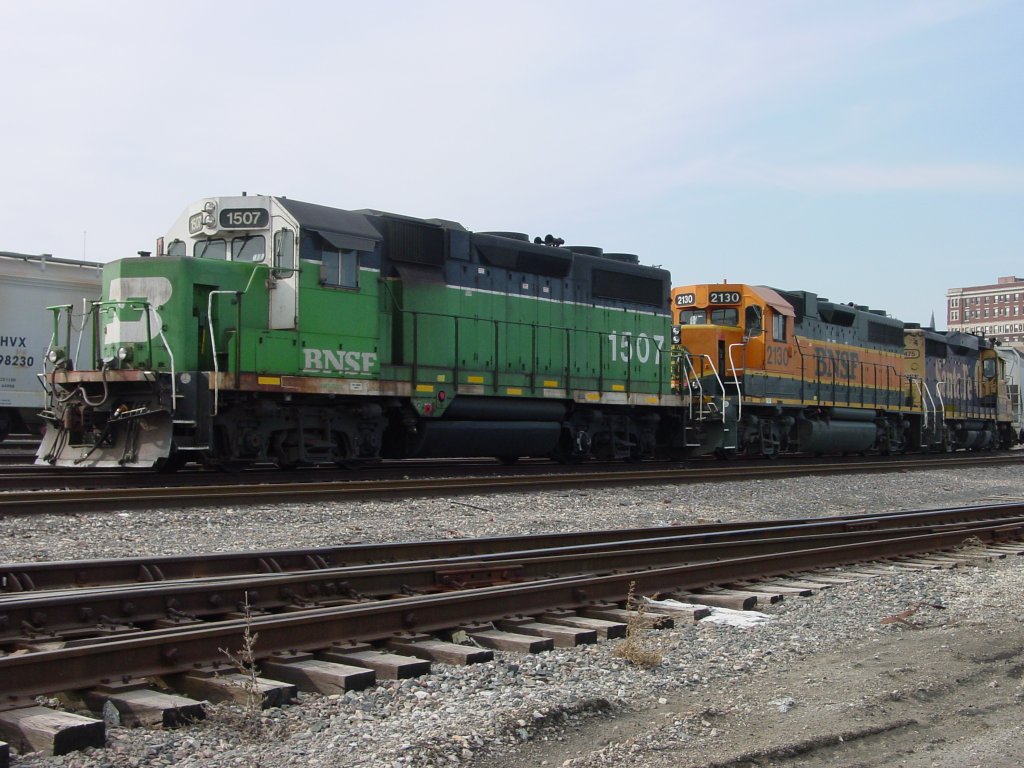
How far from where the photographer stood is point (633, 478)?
14.1 m

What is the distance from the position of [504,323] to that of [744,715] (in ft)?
38.9

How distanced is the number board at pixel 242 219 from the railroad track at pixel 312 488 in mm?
3118

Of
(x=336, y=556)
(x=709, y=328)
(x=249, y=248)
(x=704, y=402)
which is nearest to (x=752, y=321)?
(x=709, y=328)

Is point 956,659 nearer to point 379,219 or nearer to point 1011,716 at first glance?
point 1011,716

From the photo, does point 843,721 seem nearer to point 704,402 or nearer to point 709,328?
point 704,402

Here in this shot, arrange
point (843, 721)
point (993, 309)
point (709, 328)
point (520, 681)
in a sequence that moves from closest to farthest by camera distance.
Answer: point (843, 721)
point (520, 681)
point (709, 328)
point (993, 309)

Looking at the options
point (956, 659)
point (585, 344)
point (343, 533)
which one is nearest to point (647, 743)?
point (956, 659)

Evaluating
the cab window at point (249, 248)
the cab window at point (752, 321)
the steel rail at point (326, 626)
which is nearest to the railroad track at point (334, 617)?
the steel rail at point (326, 626)

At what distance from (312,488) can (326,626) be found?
20.5ft

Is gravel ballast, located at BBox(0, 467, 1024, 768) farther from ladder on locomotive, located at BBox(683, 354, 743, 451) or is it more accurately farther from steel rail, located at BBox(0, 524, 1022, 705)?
ladder on locomotive, located at BBox(683, 354, 743, 451)

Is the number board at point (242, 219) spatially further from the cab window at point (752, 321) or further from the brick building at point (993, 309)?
the brick building at point (993, 309)

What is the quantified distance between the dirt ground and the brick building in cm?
A: 15051

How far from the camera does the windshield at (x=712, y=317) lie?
20.7 m

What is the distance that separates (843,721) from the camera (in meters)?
4.38
